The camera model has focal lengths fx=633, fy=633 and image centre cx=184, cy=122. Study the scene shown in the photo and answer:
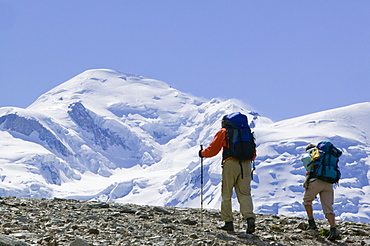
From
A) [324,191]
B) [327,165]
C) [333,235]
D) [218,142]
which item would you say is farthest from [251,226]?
[327,165]

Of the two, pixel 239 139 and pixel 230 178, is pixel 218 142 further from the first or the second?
pixel 230 178

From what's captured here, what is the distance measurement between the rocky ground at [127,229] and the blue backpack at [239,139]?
5.37 ft

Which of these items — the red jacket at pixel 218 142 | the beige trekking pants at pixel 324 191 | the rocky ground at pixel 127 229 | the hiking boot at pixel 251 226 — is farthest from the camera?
the beige trekking pants at pixel 324 191

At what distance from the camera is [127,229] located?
38.6ft

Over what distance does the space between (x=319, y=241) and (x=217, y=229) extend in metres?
2.13

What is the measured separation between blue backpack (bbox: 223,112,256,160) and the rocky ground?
1.64 m

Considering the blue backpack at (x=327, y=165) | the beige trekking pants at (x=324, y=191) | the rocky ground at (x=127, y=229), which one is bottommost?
the rocky ground at (x=127, y=229)

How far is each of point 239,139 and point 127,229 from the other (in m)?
3.13

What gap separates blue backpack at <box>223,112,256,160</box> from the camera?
13.2 m

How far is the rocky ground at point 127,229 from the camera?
1040 centimetres

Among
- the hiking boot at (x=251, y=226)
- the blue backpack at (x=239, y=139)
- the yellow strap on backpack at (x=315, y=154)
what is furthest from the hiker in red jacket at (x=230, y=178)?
the yellow strap on backpack at (x=315, y=154)

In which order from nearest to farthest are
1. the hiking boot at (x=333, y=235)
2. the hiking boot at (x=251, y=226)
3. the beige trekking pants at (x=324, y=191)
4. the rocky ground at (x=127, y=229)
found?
1. the rocky ground at (x=127, y=229)
2. the hiking boot at (x=251, y=226)
3. the hiking boot at (x=333, y=235)
4. the beige trekking pants at (x=324, y=191)

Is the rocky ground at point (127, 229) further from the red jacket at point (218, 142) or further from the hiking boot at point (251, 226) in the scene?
the red jacket at point (218, 142)

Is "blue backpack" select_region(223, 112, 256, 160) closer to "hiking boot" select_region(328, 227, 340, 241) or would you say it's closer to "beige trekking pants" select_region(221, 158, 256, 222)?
"beige trekking pants" select_region(221, 158, 256, 222)
